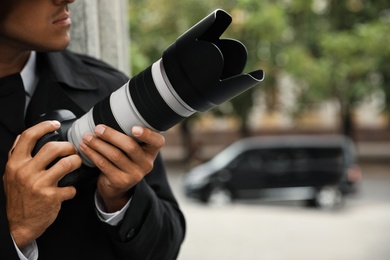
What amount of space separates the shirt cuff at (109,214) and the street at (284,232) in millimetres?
6758

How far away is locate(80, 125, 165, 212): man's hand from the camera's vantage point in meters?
0.99

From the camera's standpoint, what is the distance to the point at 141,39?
11.8 meters

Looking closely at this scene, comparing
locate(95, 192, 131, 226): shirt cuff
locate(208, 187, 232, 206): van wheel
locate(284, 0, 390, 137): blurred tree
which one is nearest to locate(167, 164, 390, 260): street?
locate(208, 187, 232, 206): van wheel

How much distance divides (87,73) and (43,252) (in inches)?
14.0

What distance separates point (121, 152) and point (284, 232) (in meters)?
8.55

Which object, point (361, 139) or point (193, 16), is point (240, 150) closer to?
point (193, 16)

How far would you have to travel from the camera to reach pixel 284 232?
933 centimetres

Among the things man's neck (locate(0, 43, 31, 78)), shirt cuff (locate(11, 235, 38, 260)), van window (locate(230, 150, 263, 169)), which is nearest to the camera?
shirt cuff (locate(11, 235, 38, 260))

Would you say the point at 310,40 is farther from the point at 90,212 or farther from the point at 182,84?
the point at 182,84

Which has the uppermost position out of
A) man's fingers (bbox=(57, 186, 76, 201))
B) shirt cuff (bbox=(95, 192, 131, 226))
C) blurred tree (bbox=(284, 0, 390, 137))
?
man's fingers (bbox=(57, 186, 76, 201))

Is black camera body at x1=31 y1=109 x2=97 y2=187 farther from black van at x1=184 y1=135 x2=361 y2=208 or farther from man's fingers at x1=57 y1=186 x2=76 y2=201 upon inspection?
black van at x1=184 y1=135 x2=361 y2=208

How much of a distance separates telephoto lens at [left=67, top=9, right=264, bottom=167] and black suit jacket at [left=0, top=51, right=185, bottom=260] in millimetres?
166

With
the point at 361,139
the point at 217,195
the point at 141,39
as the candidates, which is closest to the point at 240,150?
the point at 217,195

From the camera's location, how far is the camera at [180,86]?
0.96 m
